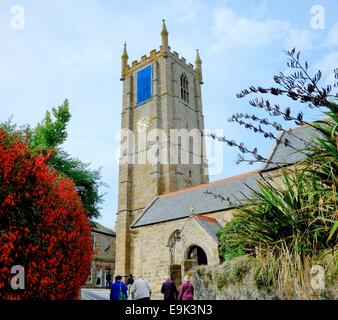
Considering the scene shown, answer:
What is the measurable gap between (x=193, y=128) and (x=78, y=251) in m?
36.4

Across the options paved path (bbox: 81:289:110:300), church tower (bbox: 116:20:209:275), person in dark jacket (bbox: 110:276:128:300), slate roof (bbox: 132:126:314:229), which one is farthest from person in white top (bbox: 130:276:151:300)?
church tower (bbox: 116:20:209:275)

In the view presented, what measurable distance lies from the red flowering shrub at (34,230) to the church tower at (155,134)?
89.6 feet

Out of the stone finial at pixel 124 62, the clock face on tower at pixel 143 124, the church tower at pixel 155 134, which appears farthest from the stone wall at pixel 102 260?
the stone finial at pixel 124 62

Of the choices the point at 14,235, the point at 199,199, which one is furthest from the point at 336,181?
the point at 199,199

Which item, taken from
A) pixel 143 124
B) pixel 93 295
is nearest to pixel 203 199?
pixel 93 295

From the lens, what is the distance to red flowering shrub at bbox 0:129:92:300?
20.7 ft

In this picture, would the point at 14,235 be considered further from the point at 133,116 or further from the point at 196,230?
the point at 133,116

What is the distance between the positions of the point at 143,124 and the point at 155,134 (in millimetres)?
3316

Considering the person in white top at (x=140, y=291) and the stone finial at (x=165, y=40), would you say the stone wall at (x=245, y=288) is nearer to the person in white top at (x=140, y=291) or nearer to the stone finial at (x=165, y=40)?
the person in white top at (x=140, y=291)

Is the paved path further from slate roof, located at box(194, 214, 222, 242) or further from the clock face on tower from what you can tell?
the clock face on tower

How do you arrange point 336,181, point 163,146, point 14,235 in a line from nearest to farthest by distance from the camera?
1. point 336,181
2. point 14,235
3. point 163,146

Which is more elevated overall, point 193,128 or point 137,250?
point 193,128

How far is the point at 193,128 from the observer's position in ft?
145

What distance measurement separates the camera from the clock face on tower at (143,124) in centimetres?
4153
